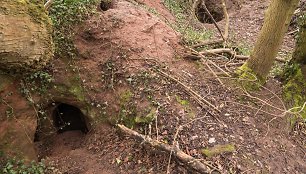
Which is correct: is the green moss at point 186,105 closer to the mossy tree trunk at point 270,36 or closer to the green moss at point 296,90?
the mossy tree trunk at point 270,36

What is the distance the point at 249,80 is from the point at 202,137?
163 cm

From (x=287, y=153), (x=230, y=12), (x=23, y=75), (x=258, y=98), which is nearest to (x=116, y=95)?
(x=23, y=75)

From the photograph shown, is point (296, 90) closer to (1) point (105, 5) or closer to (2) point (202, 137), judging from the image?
(2) point (202, 137)

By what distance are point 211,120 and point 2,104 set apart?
137 inches

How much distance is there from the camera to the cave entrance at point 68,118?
643 cm

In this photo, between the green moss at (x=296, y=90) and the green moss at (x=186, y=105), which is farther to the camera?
the green moss at (x=296, y=90)

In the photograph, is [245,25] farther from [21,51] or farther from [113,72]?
[21,51]

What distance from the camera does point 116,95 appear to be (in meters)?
→ 5.50

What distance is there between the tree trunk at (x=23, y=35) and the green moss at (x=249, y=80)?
3476 mm

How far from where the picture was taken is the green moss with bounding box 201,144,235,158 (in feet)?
14.9

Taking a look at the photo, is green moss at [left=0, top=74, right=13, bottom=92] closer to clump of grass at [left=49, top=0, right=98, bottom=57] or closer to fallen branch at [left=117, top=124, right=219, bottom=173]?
clump of grass at [left=49, top=0, right=98, bottom=57]

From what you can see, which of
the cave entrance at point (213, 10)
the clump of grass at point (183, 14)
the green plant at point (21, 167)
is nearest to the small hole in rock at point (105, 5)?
the clump of grass at point (183, 14)

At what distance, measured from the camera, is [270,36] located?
5.26 m

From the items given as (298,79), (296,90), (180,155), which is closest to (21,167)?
(180,155)
